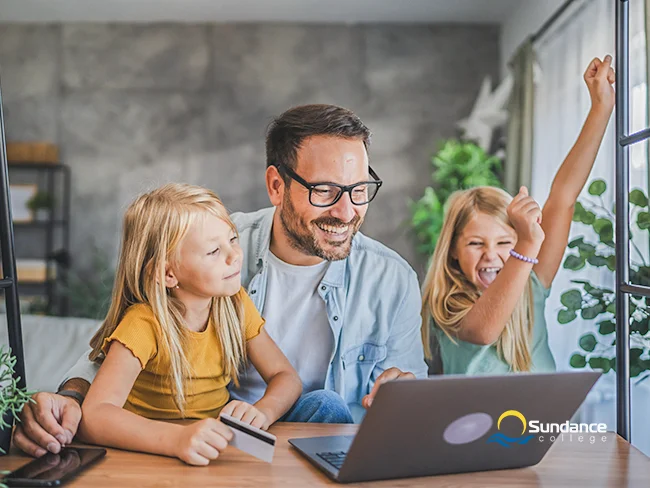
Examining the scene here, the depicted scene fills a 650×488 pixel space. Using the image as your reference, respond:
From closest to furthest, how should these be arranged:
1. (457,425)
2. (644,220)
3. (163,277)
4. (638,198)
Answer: (457,425) → (163,277) → (644,220) → (638,198)

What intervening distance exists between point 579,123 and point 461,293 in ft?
5.86

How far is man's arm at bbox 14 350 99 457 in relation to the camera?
3.58ft

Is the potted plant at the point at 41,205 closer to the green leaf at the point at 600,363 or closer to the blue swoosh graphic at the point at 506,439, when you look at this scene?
the green leaf at the point at 600,363

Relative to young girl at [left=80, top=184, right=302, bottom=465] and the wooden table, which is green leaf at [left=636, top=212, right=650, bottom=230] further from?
young girl at [left=80, top=184, right=302, bottom=465]

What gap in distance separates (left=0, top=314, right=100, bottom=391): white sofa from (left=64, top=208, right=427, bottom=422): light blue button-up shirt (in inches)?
49.3

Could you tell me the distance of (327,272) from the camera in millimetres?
1700

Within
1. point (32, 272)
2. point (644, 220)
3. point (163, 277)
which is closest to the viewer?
point (163, 277)

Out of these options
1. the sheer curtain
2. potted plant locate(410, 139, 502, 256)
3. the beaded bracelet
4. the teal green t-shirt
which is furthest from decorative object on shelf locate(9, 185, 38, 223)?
the beaded bracelet

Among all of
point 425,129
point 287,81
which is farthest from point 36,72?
point 425,129

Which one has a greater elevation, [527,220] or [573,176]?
[573,176]

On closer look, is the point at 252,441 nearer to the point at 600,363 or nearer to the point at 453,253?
the point at 453,253

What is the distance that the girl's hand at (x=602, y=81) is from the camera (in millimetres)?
1566

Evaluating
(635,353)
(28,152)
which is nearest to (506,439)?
(635,353)

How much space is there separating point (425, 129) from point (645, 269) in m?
3.71
